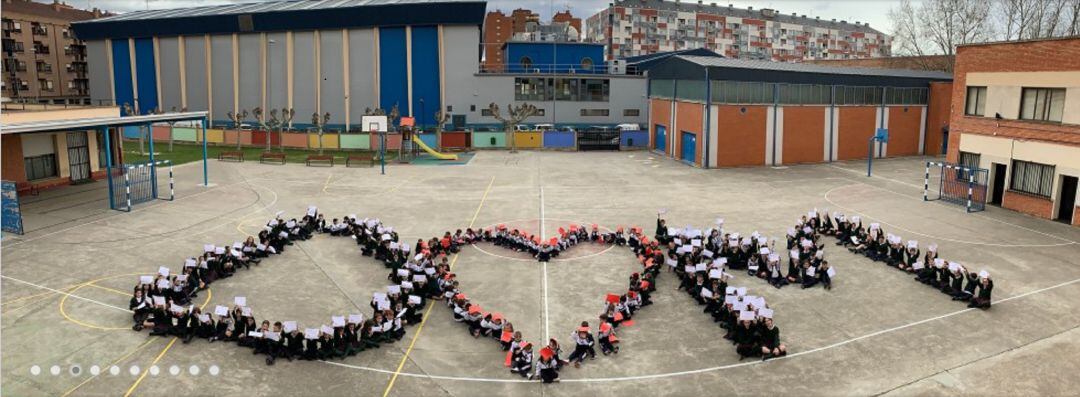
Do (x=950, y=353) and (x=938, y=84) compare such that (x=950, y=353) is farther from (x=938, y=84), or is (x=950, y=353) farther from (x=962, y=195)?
(x=938, y=84)

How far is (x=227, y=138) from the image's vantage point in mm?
64938

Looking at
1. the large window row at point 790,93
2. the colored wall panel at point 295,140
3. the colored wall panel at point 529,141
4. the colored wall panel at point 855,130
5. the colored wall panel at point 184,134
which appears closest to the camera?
the large window row at point 790,93

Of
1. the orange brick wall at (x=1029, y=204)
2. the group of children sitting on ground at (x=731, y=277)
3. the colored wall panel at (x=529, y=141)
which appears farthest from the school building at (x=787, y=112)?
the group of children sitting on ground at (x=731, y=277)

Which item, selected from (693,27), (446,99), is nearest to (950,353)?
(446,99)

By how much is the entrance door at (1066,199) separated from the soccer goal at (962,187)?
10.2 ft

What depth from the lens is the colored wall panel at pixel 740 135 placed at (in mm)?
48750

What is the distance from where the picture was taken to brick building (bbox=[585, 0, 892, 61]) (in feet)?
437

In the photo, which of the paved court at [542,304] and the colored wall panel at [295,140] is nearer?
the paved court at [542,304]

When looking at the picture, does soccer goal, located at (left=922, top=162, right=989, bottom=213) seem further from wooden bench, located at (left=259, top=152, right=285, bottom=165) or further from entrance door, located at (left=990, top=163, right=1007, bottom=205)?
wooden bench, located at (left=259, top=152, right=285, bottom=165)

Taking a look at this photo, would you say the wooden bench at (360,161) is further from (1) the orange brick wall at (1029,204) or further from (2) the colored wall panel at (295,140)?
(1) the orange brick wall at (1029,204)

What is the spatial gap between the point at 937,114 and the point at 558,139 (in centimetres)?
3153

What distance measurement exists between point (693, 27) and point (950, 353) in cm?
12947

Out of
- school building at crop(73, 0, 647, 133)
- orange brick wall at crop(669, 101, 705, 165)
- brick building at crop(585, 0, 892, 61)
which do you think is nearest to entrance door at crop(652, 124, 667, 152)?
orange brick wall at crop(669, 101, 705, 165)

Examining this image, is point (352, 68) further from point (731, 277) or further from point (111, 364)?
point (111, 364)
